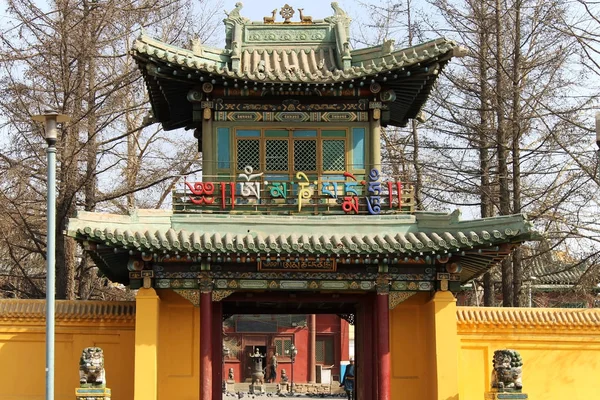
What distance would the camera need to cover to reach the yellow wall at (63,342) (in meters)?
20.9

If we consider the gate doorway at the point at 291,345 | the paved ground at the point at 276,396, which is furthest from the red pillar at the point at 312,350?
the paved ground at the point at 276,396

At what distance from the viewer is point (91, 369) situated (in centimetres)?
1833

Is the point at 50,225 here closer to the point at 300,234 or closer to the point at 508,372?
the point at 300,234

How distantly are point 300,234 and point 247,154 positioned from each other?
9.49ft

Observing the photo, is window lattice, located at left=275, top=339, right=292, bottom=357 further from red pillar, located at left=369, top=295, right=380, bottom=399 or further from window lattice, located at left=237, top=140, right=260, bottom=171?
window lattice, located at left=237, top=140, right=260, bottom=171

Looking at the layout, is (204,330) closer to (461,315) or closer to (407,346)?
(407,346)

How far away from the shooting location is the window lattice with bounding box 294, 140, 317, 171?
21406 millimetres

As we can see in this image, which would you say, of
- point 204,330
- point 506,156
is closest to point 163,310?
point 204,330

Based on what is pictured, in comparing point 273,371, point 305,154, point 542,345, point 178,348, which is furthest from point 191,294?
point 273,371

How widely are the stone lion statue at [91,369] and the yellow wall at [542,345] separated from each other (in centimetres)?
793

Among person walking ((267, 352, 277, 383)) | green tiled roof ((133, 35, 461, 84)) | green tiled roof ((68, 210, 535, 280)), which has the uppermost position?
green tiled roof ((133, 35, 461, 84))

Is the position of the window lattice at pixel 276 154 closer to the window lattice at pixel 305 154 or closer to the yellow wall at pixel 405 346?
the window lattice at pixel 305 154

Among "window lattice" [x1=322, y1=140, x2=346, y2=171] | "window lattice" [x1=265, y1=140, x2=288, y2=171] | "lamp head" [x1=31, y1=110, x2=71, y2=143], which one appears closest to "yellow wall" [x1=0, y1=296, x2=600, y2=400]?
"window lattice" [x1=322, y1=140, x2=346, y2=171]

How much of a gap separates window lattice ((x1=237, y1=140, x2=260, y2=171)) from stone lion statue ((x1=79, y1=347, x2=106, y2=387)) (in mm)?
5450
